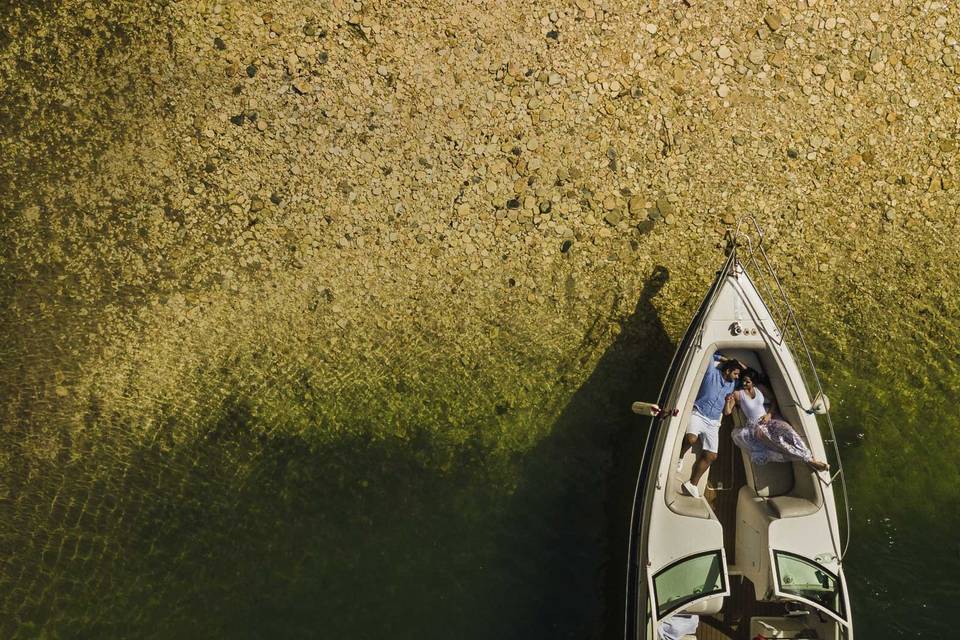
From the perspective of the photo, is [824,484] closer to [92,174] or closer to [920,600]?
[920,600]

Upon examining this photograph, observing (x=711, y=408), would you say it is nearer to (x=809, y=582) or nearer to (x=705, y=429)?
(x=705, y=429)

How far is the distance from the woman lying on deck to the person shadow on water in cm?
88

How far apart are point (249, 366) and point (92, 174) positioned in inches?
92.2

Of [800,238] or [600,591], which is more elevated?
[800,238]

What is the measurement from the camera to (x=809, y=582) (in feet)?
20.4

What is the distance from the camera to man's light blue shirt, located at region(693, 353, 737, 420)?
659cm

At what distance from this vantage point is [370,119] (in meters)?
7.25

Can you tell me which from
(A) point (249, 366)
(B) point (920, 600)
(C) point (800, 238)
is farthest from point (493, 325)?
(B) point (920, 600)

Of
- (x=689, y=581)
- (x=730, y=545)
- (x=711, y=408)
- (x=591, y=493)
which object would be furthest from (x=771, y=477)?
(x=591, y=493)

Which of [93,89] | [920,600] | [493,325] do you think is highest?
[93,89]

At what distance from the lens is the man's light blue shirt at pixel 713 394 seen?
259 inches

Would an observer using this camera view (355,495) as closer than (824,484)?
No

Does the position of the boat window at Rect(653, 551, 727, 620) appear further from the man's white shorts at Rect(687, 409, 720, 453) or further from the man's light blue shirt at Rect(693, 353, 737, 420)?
the man's light blue shirt at Rect(693, 353, 737, 420)

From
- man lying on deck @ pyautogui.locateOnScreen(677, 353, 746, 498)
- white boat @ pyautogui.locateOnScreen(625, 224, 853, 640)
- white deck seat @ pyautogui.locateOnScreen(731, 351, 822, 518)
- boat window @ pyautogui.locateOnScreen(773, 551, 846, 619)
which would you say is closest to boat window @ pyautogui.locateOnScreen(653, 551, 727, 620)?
white boat @ pyautogui.locateOnScreen(625, 224, 853, 640)
